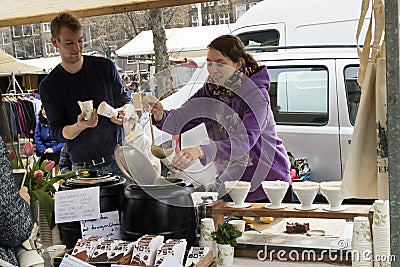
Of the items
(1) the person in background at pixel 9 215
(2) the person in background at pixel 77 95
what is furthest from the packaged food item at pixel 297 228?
(2) the person in background at pixel 77 95

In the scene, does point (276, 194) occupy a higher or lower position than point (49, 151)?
higher

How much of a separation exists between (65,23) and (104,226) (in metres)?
1.22

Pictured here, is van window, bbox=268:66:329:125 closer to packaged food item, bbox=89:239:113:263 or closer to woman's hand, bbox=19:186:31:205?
woman's hand, bbox=19:186:31:205

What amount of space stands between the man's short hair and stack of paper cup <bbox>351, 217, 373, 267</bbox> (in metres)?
1.67

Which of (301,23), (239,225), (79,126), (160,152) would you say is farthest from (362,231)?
(301,23)

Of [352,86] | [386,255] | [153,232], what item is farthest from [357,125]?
[352,86]

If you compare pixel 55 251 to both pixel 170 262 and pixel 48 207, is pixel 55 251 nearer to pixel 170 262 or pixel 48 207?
pixel 48 207

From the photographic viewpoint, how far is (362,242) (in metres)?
1.57

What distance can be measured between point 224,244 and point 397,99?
0.78 meters

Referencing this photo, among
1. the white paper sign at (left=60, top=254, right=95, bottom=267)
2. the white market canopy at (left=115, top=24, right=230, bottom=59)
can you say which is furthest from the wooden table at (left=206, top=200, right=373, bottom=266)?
the white market canopy at (left=115, top=24, right=230, bottom=59)

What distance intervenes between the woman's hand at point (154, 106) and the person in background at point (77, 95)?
587 millimetres

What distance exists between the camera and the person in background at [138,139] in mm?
1789

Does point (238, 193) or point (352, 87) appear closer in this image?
point (238, 193)

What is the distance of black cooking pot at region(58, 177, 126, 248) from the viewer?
178 cm
